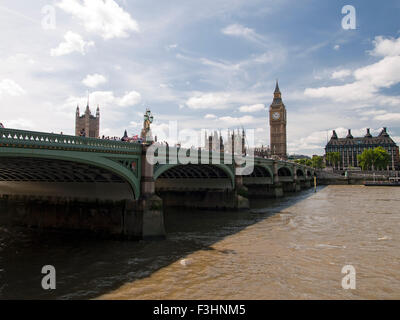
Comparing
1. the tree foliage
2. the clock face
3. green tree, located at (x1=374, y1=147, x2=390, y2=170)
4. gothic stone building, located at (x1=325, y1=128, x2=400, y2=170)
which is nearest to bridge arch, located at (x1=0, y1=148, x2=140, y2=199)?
the tree foliage

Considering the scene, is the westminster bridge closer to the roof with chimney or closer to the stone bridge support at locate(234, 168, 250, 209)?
the stone bridge support at locate(234, 168, 250, 209)

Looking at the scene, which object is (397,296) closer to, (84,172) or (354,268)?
(354,268)

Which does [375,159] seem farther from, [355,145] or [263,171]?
[263,171]

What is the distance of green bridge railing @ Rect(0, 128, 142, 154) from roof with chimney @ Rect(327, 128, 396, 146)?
191 meters

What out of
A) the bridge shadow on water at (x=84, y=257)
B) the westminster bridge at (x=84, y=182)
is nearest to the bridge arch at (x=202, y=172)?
the westminster bridge at (x=84, y=182)

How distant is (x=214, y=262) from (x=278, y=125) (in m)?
171

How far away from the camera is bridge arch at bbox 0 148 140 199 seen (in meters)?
13.6

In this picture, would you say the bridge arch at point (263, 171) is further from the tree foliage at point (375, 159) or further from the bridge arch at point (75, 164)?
the tree foliage at point (375, 159)

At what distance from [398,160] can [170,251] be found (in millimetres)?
193029

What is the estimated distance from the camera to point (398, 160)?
174 metres

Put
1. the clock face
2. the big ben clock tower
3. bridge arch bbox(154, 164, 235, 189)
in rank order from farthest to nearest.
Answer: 1. the clock face
2. the big ben clock tower
3. bridge arch bbox(154, 164, 235, 189)

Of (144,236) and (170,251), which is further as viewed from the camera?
(144,236)
